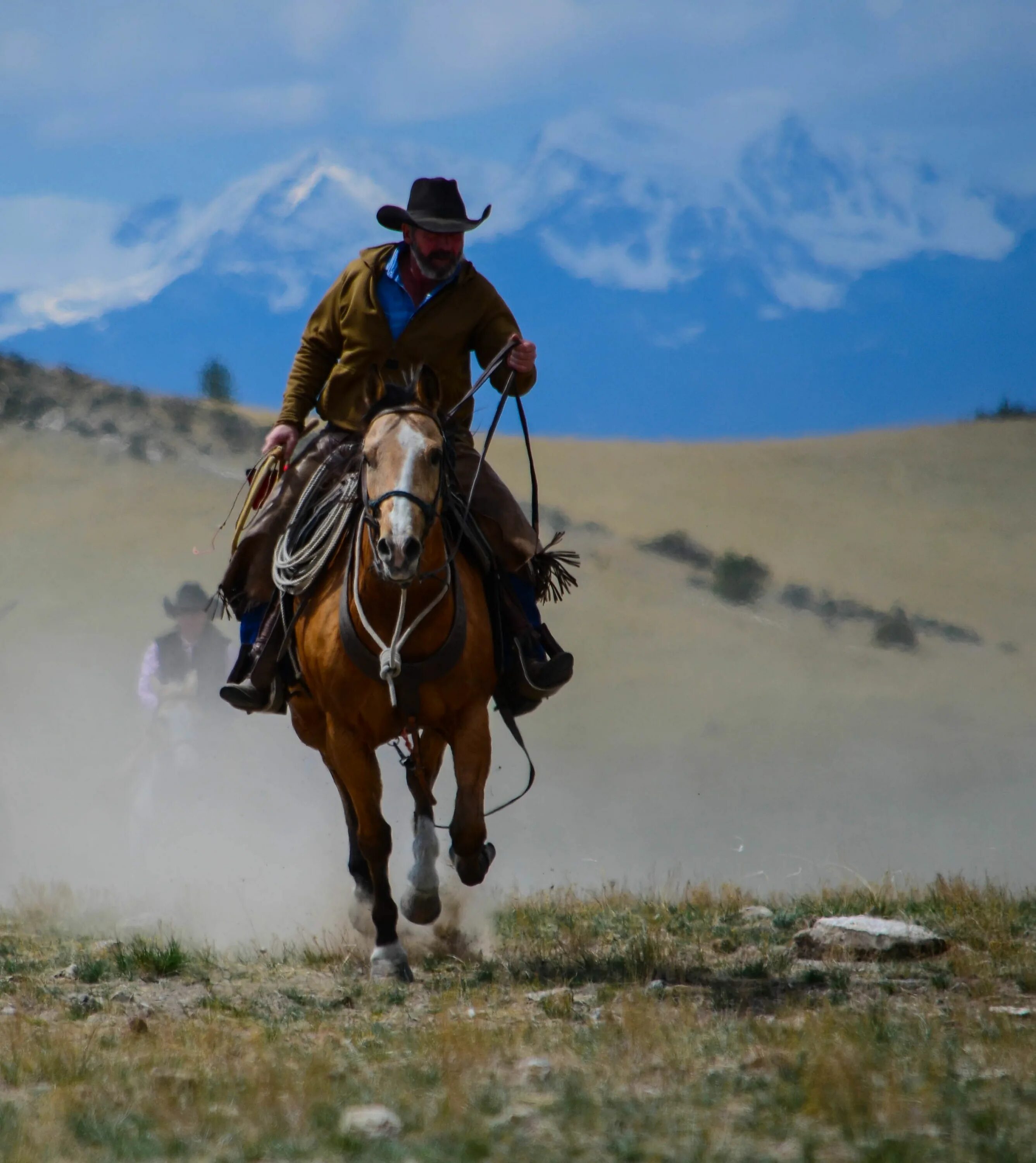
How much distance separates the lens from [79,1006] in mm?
7242

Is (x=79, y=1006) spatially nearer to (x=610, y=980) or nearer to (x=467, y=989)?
(x=467, y=989)

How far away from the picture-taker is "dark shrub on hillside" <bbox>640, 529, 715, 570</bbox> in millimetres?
33938

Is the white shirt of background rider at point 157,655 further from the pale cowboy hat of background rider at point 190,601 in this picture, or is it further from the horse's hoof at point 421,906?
the horse's hoof at point 421,906

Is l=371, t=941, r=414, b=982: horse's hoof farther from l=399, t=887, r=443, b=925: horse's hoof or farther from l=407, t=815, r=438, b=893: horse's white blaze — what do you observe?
l=407, t=815, r=438, b=893: horse's white blaze

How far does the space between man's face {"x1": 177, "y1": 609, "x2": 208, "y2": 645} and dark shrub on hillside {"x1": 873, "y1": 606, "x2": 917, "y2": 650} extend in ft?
63.2

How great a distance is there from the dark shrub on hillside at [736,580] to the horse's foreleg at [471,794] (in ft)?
81.6

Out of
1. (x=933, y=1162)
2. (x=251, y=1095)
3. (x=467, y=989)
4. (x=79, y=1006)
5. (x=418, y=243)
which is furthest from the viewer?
(x=418, y=243)

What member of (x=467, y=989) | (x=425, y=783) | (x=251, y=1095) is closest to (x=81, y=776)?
(x=425, y=783)

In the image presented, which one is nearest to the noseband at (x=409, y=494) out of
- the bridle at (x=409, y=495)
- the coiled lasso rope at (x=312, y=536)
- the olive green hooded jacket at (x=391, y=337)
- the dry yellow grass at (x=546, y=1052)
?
the bridle at (x=409, y=495)

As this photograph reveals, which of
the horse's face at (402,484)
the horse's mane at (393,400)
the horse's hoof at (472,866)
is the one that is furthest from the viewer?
the horse's hoof at (472,866)

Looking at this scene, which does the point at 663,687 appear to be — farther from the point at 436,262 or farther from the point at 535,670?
the point at 535,670

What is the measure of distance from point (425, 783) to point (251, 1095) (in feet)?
12.5

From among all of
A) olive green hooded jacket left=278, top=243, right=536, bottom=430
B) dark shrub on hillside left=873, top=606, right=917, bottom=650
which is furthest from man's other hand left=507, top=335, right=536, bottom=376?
dark shrub on hillside left=873, top=606, right=917, bottom=650

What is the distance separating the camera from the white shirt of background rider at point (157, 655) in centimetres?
1499
